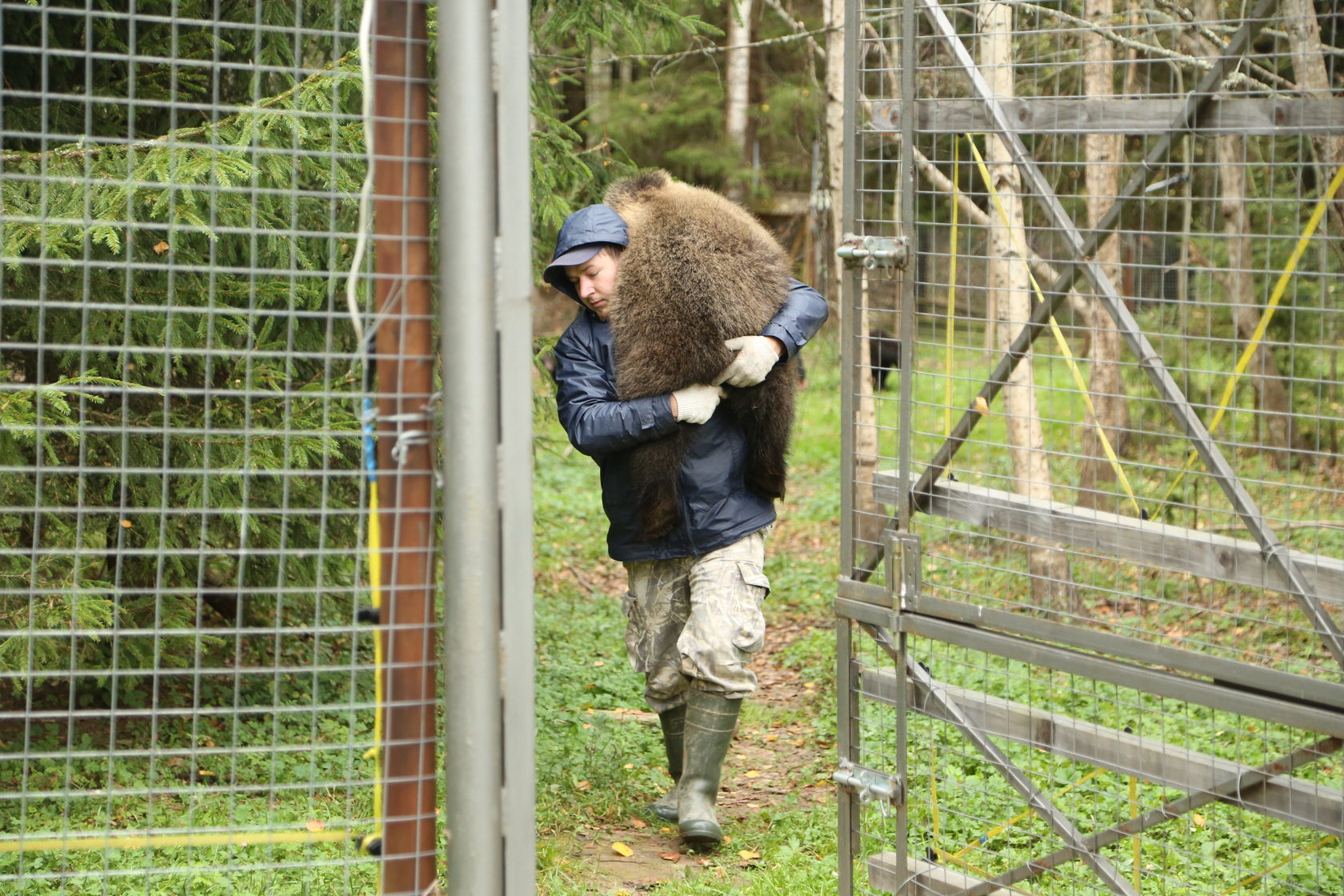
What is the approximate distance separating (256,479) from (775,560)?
4.79 m

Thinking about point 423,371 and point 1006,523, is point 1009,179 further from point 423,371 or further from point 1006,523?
point 423,371

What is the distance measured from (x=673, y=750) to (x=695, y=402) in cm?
152

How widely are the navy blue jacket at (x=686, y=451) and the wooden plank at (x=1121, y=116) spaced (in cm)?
104

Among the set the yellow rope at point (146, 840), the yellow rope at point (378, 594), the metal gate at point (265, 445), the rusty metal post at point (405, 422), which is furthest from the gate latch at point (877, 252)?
the yellow rope at point (146, 840)

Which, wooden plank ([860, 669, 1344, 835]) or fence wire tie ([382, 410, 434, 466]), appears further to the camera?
wooden plank ([860, 669, 1344, 835])

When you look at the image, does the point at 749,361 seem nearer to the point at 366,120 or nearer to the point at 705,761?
the point at 705,761

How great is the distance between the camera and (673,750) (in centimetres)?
479

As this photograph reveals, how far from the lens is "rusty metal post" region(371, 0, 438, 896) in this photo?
7.34ft

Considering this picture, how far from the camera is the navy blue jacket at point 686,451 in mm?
4250

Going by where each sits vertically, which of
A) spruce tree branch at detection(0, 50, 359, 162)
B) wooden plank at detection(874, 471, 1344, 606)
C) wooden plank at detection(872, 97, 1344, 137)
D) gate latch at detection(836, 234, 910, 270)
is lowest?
Answer: wooden plank at detection(874, 471, 1344, 606)

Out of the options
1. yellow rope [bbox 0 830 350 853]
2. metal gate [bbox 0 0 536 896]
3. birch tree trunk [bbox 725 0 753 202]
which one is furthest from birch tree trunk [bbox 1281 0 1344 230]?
birch tree trunk [bbox 725 0 753 202]

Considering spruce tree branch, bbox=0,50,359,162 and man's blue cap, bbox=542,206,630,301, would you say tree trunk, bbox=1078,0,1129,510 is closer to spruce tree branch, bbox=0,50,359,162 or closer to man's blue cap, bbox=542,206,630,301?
man's blue cap, bbox=542,206,630,301

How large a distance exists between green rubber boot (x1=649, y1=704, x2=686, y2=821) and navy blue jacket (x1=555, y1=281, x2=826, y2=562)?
72cm

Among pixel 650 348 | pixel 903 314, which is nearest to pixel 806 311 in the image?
pixel 650 348
